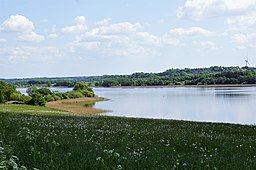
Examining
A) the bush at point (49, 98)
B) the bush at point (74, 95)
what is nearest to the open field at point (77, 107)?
the bush at point (49, 98)

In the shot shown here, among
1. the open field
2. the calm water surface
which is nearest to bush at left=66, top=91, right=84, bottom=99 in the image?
the open field

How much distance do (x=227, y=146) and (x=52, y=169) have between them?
7.30 m

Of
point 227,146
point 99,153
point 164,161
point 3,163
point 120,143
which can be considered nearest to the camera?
point 3,163

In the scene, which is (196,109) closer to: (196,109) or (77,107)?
(196,109)

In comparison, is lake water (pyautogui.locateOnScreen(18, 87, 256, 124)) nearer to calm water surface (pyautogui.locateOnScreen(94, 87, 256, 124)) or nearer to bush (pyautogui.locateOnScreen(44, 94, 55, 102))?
calm water surface (pyautogui.locateOnScreen(94, 87, 256, 124))

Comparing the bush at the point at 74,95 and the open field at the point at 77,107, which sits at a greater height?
the bush at the point at 74,95

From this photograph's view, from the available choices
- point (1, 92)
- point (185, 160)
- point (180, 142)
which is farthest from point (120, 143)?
point (1, 92)

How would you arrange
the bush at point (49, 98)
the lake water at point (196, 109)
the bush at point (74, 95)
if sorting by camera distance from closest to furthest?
the lake water at point (196, 109)
the bush at point (49, 98)
the bush at point (74, 95)

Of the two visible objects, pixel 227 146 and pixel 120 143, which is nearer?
pixel 120 143

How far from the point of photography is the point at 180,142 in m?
11.9

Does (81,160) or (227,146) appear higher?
(81,160)

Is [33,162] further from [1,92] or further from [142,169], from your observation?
[1,92]

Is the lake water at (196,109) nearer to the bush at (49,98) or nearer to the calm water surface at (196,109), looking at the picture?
the calm water surface at (196,109)

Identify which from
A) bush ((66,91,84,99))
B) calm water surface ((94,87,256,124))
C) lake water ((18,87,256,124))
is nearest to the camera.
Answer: lake water ((18,87,256,124))
